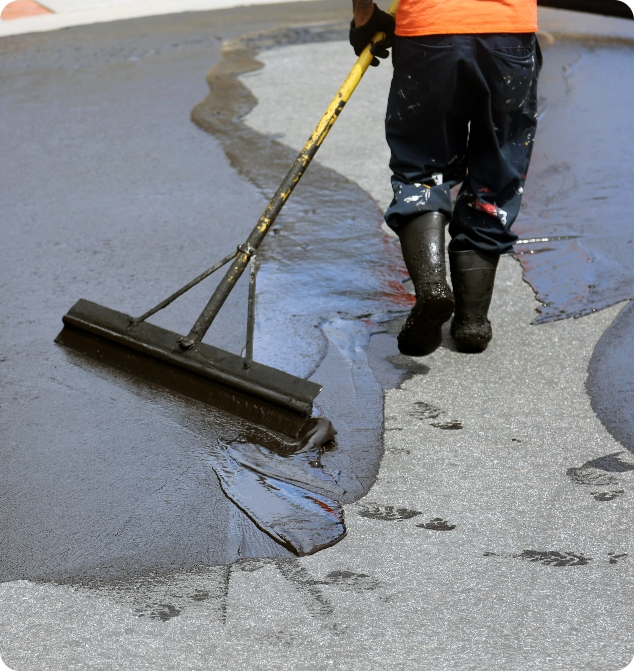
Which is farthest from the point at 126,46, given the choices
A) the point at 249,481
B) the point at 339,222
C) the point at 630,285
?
the point at 249,481

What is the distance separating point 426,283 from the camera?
A: 292 cm

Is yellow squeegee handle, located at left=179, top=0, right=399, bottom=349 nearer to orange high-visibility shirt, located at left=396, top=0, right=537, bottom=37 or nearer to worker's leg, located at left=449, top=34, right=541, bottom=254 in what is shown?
orange high-visibility shirt, located at left=396, top=0, right=537, bottom=37

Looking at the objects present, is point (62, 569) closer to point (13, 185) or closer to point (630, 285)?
point (630, 285)

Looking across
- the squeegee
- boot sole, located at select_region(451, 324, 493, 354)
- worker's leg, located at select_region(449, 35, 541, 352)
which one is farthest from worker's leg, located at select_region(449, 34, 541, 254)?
the squeegee

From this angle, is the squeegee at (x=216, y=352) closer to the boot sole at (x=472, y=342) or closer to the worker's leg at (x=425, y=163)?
the worker's leg at (x=425, y=163)

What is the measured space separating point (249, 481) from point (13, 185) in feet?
9.33

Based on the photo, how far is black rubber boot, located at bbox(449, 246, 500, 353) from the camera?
3.17 metres

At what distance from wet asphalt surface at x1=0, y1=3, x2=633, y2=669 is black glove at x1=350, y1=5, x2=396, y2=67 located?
94 cm

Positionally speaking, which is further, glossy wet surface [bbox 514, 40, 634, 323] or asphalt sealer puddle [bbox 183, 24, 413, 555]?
glossy wet surface [bbox 514, 40, 634, 323]

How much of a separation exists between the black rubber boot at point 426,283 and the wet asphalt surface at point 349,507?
14 centimetres

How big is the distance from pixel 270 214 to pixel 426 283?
0.54m

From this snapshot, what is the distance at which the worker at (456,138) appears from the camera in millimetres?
2867

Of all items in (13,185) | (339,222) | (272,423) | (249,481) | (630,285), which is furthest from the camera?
(13,185)

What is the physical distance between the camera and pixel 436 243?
3.00 m
